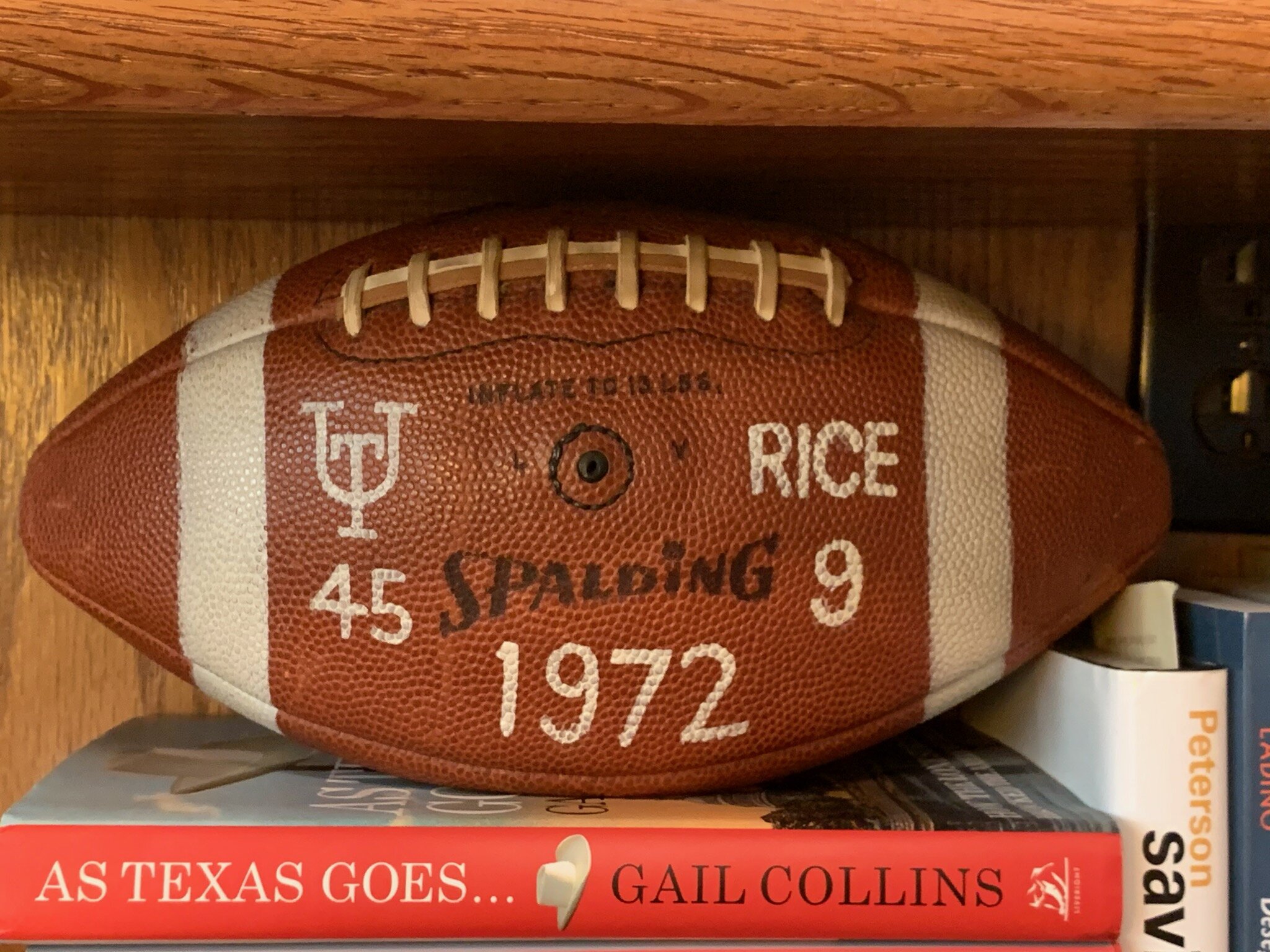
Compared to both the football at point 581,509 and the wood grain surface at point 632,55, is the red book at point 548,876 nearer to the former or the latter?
the football at point 581,509

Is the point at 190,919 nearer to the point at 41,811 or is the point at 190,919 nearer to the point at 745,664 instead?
the point at 41,811

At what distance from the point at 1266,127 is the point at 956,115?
13cm

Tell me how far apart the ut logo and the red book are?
13cm

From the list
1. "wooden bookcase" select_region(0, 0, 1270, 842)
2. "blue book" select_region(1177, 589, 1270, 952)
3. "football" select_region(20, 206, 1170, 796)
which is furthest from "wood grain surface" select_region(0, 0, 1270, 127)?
"blue book" select_region(1177, 589, 1270, 952)

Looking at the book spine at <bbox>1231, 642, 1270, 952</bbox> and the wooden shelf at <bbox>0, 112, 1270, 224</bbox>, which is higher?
the wooden shelf at <bbox>0, 112, 1270, 224</bbox>

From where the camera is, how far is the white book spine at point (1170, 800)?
1.69ft

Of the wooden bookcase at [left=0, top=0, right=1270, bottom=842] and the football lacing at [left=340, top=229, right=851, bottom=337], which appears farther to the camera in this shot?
the football lacing at [left=340, top=229, right=851, bottom=337]

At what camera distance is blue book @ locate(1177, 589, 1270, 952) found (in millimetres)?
526

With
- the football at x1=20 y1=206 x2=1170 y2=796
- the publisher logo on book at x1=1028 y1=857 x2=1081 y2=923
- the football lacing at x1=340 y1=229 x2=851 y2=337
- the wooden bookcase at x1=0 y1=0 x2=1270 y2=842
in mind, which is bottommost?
the publisher logo on book at x1=1028 y1=857 x2=1081 y2=923

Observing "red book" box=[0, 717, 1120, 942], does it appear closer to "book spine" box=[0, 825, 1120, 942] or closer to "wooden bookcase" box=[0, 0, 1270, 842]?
"book spine" box=[0, 825, 1120, 942]

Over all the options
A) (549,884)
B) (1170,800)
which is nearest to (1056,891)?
(1170,800)

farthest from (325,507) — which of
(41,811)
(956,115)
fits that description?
(956,115)

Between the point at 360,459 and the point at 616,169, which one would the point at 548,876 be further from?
the point at 616,169

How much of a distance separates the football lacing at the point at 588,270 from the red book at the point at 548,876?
0.22m
